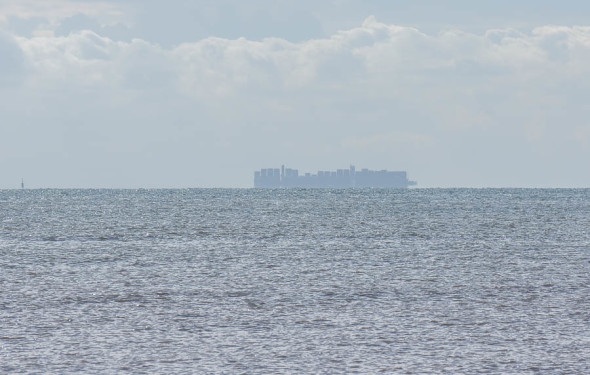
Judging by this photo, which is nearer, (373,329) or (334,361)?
(334,361)

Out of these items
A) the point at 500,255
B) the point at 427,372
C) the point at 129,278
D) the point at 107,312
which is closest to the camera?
the point at 427,372

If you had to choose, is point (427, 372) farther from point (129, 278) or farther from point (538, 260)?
point (538, 260)

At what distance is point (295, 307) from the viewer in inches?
1436

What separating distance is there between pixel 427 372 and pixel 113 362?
29.4 ft

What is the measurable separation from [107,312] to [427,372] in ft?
46.9

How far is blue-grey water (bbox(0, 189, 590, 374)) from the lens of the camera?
27328 mm

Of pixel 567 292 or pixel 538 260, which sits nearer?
pixel 567 292

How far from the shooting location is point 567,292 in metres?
41.0

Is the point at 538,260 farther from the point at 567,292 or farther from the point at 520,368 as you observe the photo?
the point at 520,368

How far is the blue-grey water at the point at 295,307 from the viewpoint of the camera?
27328 millimetres

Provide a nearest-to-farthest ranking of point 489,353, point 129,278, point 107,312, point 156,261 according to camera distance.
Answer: point 489,353, point 107,312, point 129,278, point 156,261

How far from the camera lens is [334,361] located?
88.9 ft

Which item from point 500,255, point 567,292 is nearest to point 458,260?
point 500,255

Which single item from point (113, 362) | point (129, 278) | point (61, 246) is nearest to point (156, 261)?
point (129, 278)
